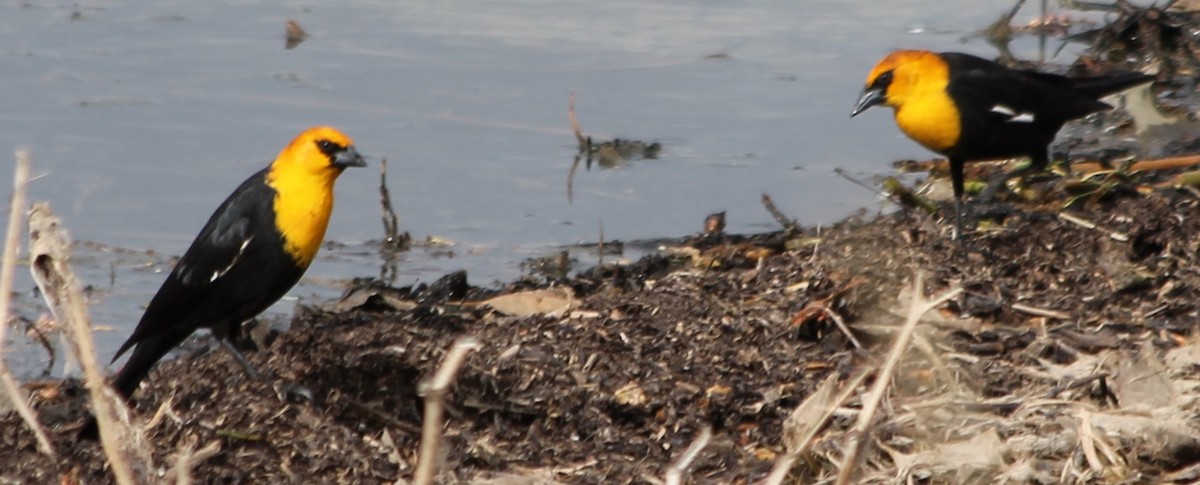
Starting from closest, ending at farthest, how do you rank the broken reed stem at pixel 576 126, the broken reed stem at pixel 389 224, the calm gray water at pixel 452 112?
the broken reed stem at pixel 389 224, the calm gray water at pixel 452 112, the broken reed stem at pixel 576 126

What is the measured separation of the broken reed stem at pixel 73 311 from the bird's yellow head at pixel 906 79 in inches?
163

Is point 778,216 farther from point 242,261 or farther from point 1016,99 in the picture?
point 242,261

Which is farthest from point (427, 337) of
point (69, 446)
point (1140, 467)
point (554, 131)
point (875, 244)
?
point (554, 131)

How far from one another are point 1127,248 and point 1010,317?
1.99 ft

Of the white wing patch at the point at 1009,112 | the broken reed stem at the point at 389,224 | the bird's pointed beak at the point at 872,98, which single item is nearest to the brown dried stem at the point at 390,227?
the broken reed stem at the point at 389,224

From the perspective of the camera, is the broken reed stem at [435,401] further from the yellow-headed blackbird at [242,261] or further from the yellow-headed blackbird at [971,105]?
the yellow-headed blackbird at [971,105]

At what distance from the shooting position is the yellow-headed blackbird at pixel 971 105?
593cm

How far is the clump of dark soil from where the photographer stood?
3.81m

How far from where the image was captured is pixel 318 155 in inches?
217

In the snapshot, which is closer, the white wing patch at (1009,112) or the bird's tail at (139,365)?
the bird's tail at (139,365)

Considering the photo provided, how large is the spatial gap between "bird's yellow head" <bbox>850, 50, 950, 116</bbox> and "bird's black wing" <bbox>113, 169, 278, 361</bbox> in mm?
2227

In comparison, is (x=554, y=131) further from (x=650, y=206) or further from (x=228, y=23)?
(x=228, y=23)

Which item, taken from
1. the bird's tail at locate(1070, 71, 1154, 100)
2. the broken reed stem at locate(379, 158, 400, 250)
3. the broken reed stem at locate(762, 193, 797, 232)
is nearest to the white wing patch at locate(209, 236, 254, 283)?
the broken reed stem at locate(379, 158, 400, 250)

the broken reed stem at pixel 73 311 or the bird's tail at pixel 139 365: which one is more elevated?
the broken reed stem at pixel 73 311
